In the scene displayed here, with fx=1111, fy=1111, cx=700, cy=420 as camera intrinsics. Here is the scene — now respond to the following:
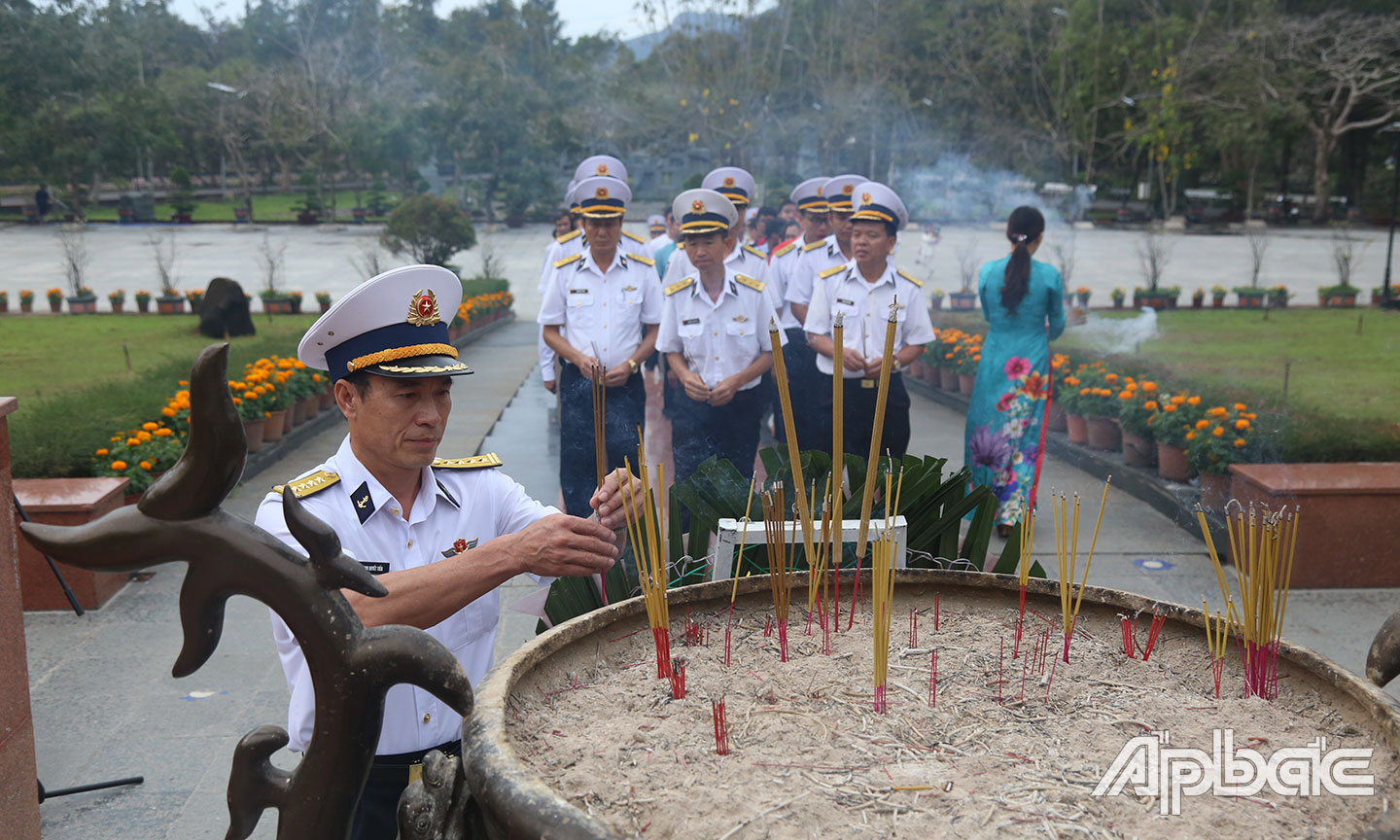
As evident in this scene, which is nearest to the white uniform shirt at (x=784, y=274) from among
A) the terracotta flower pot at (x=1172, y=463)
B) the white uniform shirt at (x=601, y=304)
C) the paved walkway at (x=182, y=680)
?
the white uniform shirt at (x=601, y=304)

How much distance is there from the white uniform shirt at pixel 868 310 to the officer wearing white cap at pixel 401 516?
322 cm

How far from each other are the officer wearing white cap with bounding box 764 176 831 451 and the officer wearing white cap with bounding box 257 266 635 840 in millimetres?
2908

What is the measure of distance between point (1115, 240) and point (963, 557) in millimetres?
25356

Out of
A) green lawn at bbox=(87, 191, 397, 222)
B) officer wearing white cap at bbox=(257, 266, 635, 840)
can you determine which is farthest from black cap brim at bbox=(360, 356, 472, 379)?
green lawn at bbox=(87, 191, 397, 222)

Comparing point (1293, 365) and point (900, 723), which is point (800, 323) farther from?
point (1293, 365)

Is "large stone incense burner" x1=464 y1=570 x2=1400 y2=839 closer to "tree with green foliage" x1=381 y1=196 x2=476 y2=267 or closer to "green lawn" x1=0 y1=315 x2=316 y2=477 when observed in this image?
"green lawn" x1=0 y1=315 x2=316 y2=477

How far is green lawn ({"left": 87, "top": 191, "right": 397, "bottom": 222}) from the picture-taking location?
2897cm

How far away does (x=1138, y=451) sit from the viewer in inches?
247

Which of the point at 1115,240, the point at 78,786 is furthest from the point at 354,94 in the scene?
the point at 78,786

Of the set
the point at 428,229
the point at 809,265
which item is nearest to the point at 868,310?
the point at 809,265

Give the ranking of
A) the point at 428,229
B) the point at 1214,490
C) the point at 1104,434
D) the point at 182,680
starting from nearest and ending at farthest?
1. the point at 182,680
2. the point at 1214,490
3. the point at 1104,434
4. the point at 428,229

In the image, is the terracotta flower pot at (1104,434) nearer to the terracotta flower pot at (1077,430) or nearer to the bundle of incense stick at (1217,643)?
the terracotta flower pot at (1077,430)

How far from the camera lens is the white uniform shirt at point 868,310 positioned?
496 centimetres

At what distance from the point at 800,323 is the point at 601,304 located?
154cm
